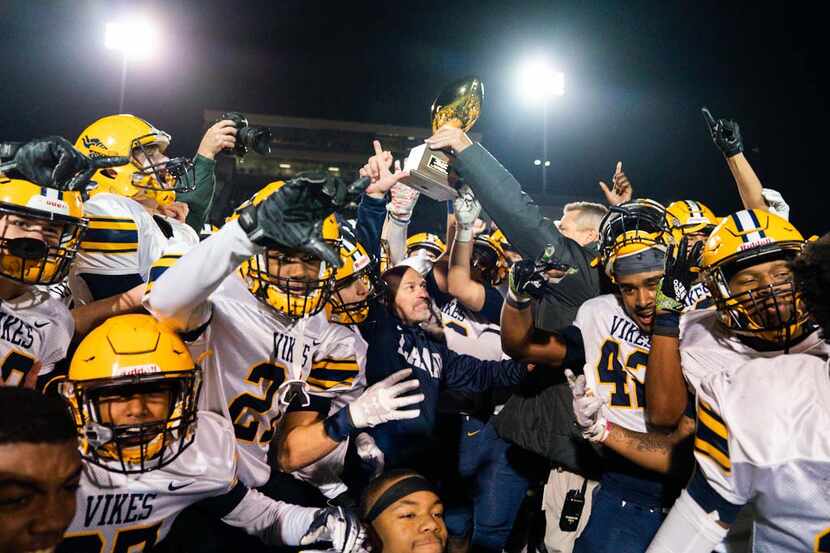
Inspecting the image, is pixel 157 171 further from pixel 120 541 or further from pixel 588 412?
pixel 588 412

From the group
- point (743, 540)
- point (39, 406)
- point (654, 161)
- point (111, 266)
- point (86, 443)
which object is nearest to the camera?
point (39, 406)

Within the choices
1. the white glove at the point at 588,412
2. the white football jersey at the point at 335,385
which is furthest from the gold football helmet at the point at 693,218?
the white football jersey at the point at 335,385

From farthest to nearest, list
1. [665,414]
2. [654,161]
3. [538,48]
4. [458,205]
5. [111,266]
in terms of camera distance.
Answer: [538,48], [654,161], [458,205], [111,266], [665,414]

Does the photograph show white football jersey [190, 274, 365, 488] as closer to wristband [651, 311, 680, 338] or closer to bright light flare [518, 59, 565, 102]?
wristband [651, 311, 680, 338]

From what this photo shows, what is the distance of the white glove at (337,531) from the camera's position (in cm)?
278

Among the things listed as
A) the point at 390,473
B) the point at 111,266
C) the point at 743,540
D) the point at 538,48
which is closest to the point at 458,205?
the point at 390,473

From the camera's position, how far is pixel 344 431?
9.12 feet

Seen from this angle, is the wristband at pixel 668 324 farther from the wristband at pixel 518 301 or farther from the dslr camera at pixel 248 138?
the dslr camera at pixel 248 138

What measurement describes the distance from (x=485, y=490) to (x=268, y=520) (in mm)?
1414

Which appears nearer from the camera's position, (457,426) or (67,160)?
(67,160)

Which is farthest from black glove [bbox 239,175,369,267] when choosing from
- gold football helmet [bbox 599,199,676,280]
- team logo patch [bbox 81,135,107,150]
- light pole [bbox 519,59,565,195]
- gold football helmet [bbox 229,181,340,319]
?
light pole [bbox 519,59,565,195]

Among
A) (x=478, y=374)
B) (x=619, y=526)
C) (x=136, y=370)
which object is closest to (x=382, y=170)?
(x=478, y=374)

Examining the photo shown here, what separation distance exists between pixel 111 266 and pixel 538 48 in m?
12.6

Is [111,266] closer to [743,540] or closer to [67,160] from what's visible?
[67,160]
